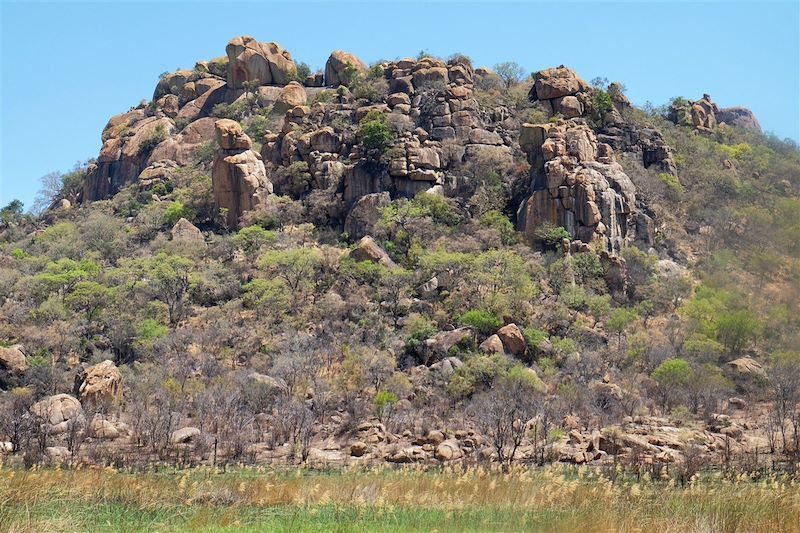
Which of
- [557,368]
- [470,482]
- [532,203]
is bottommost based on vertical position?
[470,482]

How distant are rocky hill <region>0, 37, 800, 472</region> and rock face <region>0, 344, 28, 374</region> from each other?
0.32ft

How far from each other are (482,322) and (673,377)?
9619mm

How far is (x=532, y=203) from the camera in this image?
165 feet

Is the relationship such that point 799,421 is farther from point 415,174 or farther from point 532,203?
point 415,174

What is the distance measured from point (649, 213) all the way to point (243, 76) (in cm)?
4413

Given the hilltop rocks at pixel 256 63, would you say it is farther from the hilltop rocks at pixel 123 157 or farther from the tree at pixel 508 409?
the tree at pixel 508 409

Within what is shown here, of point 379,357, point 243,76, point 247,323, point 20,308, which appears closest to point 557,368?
point 379,357

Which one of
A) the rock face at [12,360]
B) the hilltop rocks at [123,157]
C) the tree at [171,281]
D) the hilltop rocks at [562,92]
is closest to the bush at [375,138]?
the hilltop rocks at [562,92]

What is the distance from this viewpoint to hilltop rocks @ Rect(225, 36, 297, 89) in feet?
A: 254

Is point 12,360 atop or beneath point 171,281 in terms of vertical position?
beneath

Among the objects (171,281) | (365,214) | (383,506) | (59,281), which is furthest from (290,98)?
(383,506)

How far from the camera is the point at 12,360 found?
36562 millimetres

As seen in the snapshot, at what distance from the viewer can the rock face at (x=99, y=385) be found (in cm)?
3225

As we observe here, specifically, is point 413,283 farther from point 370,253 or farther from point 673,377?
point 673,377
